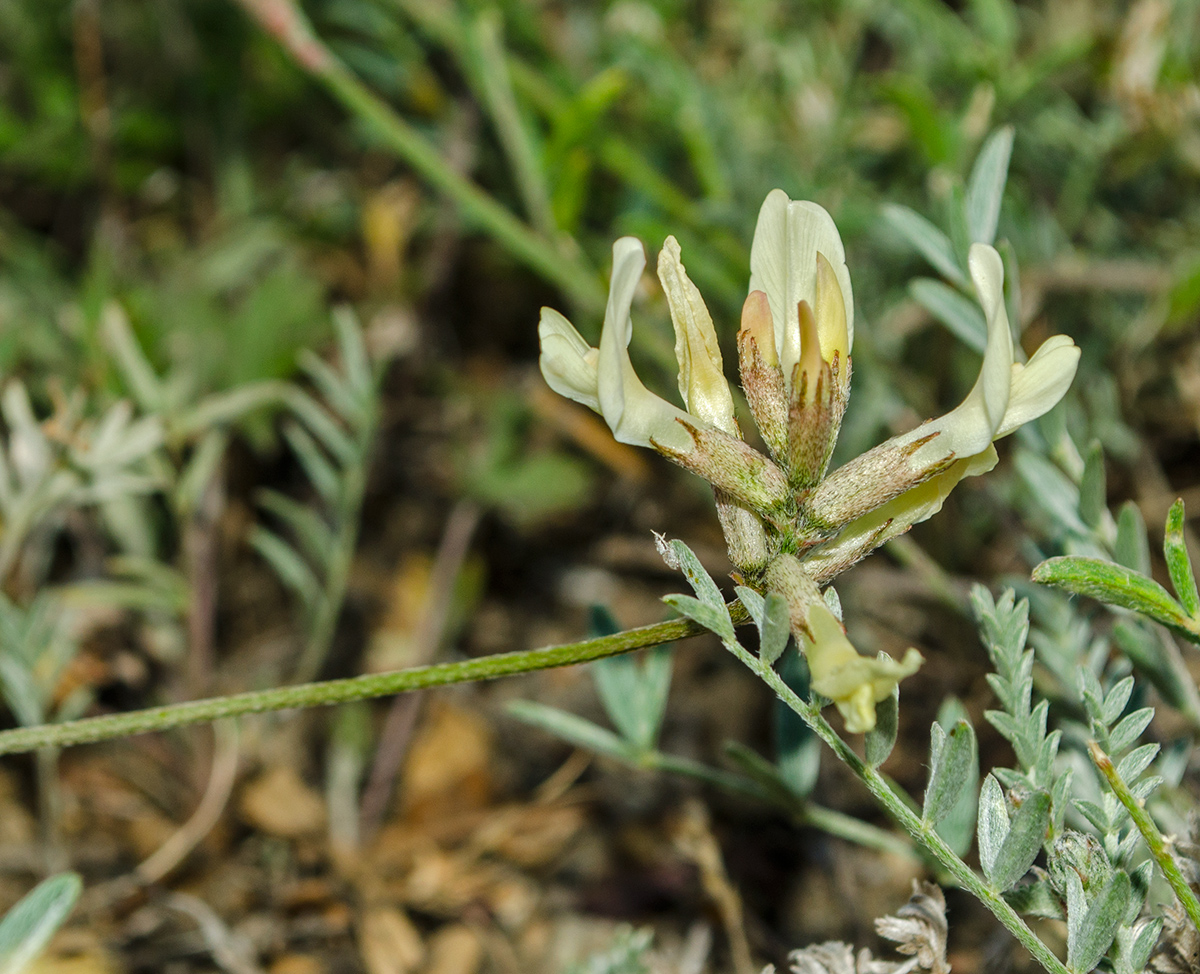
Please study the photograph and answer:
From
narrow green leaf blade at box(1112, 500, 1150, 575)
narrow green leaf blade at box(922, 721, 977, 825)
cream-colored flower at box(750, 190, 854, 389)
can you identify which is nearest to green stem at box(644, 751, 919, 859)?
narrow green leaf blade at box(922, 721, 977, 825)

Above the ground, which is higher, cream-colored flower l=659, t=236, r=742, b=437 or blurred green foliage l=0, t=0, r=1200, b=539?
cream-colored flower l=659, t=236, r=742, b=437

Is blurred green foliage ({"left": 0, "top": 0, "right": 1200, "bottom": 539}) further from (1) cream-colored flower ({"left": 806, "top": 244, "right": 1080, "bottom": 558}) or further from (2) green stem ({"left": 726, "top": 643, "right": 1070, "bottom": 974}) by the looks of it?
(2) green stem ({"left": 726, "top": 643, "right": 1070, "bottom": 974})

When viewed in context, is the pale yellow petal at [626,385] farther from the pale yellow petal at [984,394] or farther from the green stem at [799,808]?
the green stem at [799,808]

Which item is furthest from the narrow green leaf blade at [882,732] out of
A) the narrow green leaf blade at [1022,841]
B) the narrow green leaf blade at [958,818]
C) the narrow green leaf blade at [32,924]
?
the narrow green leaf blade at [32,924]

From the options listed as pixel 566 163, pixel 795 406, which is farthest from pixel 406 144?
pixel 795 406

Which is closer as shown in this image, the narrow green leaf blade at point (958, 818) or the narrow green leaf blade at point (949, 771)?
the narrow green leaf blade at point (949, 771)

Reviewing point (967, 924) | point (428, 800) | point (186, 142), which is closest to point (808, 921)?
point (967, 924)

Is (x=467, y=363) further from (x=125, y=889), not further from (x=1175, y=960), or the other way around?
(x=1175, y=960)
